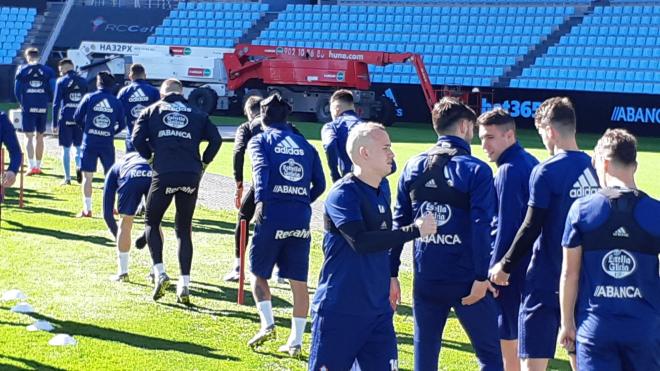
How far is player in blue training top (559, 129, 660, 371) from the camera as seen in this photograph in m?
5.31

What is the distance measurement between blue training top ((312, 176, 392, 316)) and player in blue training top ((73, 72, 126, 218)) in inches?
352

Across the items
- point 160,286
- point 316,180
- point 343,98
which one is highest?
point 343,98

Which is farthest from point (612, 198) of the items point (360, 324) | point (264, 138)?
point (264, 138)

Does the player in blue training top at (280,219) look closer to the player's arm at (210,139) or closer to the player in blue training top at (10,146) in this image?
the player's arm at (210,139)

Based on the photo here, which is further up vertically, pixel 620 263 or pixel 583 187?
pixel 583 187

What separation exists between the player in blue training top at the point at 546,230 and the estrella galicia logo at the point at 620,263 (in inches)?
38.9

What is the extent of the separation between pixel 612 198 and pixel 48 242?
9.00 meters

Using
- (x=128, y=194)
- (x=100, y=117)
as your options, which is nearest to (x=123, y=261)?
(x=128, y=194)

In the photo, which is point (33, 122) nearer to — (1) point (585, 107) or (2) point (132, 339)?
(2) point (132, 339)

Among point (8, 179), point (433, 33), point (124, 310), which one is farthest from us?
point (433, 33)

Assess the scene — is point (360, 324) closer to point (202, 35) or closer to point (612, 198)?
point (612, 198)

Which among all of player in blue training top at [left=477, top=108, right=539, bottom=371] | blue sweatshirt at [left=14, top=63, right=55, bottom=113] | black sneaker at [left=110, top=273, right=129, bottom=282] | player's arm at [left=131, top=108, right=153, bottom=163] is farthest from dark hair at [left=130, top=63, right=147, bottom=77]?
player in blue training top at [left=477, top=108, right=539, bottom=371]

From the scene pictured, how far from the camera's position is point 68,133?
17609 millimetres

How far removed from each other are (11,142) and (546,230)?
4802mm
